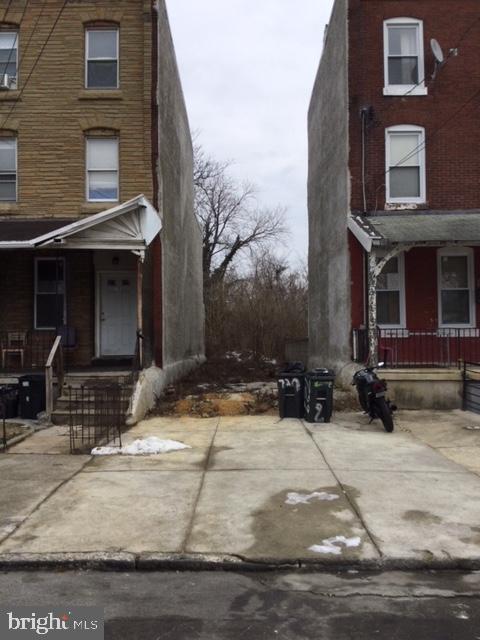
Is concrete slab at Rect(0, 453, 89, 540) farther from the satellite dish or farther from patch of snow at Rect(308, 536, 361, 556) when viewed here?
the satellite dish

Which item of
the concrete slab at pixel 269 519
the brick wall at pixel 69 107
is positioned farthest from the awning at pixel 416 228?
the concrete slab at pixel 269 519

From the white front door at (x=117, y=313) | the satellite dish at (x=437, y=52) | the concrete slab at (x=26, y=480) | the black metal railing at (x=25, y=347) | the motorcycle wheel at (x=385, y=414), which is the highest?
the satellite dish at (x=437, y=52)

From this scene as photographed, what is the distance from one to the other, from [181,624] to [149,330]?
414 inches

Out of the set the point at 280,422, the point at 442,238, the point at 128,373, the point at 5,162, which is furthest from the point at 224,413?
the point at 5,162

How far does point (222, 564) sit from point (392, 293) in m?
11.1

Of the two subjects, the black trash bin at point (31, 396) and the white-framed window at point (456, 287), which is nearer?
the black trash bin at point (31, 396)

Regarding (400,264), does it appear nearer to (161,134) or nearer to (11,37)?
(161,134)

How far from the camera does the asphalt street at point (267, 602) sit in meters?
3.69

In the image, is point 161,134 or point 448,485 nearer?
point 448,485

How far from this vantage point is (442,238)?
12.6 meters

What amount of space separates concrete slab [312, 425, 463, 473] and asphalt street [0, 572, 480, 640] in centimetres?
324

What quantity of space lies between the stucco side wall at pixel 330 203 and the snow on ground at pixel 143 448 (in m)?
6.89

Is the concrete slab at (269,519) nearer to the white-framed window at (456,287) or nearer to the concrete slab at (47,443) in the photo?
the concrete slab at (47,443)

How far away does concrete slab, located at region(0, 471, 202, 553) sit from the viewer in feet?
16.8
